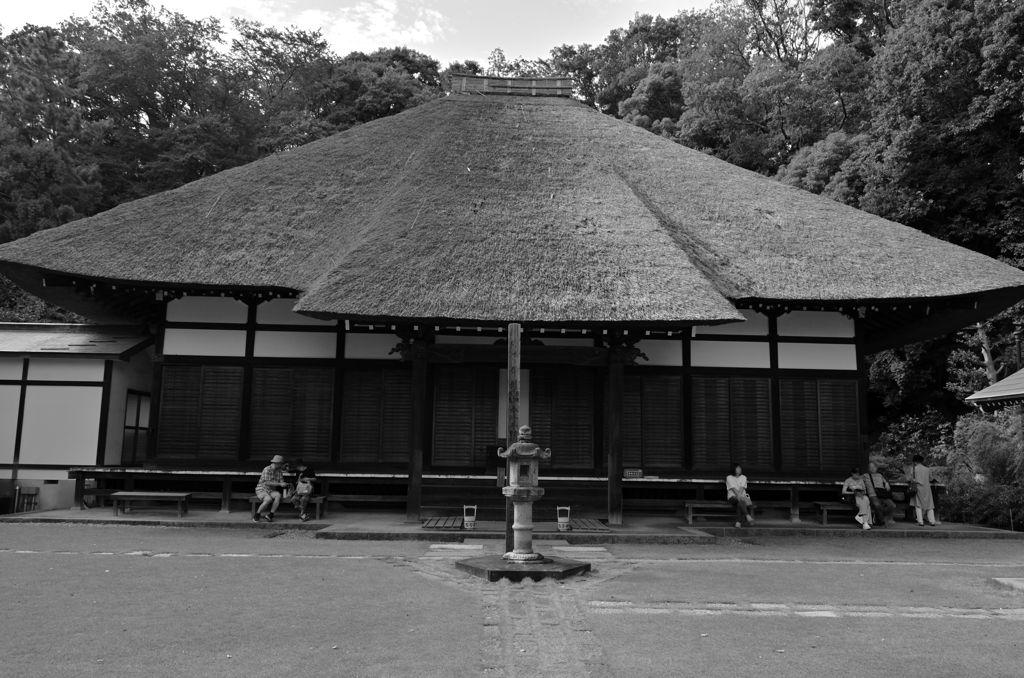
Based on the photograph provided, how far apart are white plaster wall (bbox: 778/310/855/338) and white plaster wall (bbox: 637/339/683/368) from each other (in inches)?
76.5

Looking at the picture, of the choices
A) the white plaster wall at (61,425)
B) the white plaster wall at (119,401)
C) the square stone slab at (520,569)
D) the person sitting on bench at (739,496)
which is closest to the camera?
the square stone slab at (520,569)

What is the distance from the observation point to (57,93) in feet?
98.0

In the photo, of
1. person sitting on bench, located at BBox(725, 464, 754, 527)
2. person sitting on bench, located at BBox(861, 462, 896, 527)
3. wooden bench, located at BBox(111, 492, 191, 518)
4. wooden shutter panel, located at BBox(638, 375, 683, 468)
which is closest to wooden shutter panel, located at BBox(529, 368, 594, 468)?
wooden shutter panel, located at BBox(638, 375, 683, 468)

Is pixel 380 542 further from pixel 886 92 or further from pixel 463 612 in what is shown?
pixel 886 92

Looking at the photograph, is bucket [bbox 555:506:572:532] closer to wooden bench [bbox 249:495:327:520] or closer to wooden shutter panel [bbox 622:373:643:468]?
wooden shutter panel [bbox 622:373:643:468]

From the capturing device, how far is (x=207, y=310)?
13617mm

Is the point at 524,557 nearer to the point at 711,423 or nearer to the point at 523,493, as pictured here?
the point at 523,493

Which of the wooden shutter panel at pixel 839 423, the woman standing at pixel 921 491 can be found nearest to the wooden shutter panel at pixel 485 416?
the wooden shutter panel at pixel 839 423

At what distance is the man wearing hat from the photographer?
11.6 metres

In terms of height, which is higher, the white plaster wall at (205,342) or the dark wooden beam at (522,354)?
the white plaster wall at (205,342)

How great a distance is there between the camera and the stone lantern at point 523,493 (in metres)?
7.86

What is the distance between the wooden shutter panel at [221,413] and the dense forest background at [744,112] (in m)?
13.4

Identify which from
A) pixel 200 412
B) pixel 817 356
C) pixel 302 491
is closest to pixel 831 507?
pixel 817 356

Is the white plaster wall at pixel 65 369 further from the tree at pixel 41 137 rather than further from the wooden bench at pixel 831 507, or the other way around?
the wooden bench at pixel 831 507
